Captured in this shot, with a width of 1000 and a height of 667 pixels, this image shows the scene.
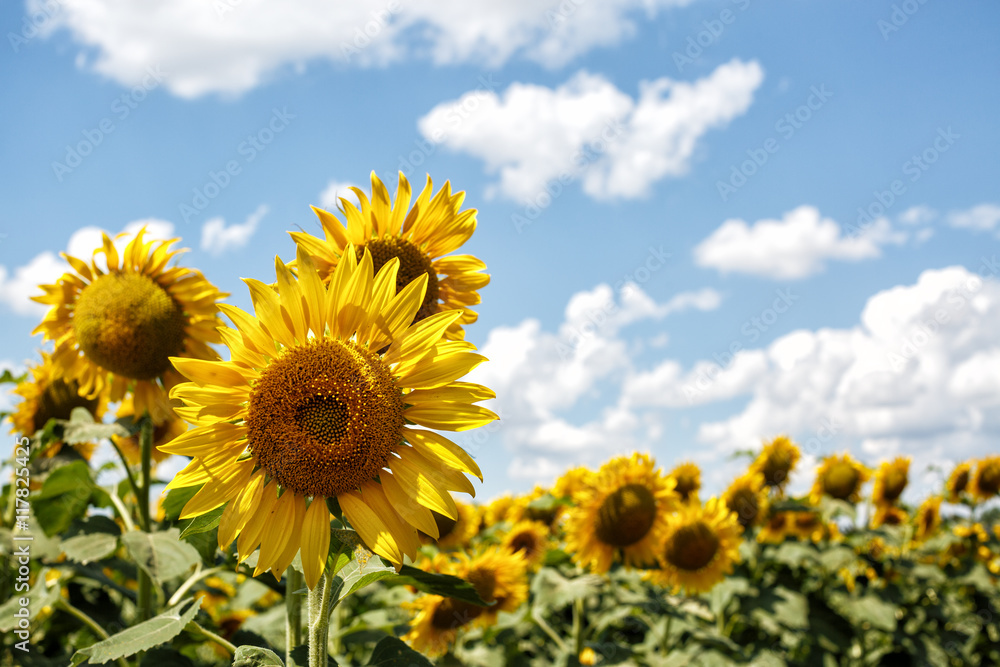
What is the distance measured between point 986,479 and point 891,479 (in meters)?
1.74

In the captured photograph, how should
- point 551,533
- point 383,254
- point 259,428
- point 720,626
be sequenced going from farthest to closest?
point 551,533 → point 720,626 → point 383,254 → point 259,428

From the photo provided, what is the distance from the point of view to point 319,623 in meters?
1.87

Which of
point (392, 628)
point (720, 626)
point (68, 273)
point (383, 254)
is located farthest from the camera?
point (720, 626)

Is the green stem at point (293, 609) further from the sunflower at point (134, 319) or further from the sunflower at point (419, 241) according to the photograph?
the sunflower at point (134, 319)

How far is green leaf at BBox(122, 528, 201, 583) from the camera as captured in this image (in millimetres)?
2658

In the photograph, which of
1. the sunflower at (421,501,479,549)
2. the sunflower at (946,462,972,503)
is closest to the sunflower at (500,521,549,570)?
the sunflower at (421,501,479,549)

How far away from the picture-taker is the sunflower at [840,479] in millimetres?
8094

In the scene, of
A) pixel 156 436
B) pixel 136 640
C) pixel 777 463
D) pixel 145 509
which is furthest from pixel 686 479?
pixel 136 640

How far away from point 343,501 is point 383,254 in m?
0.89

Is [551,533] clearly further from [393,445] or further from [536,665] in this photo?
[393,445]

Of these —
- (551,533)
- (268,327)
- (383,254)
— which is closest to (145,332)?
(383,254)

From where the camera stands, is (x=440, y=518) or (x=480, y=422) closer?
(x=480, y=422)

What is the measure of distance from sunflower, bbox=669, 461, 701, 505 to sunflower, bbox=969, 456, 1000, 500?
16.5 ft

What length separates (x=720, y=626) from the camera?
627cm
